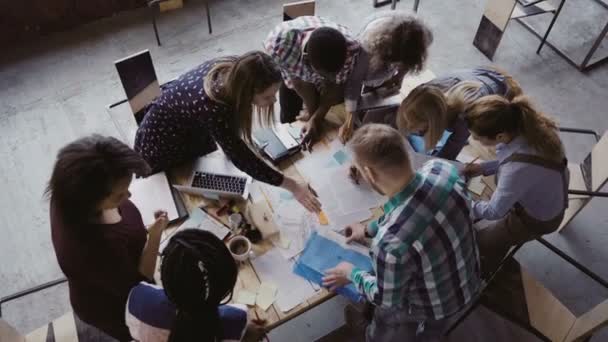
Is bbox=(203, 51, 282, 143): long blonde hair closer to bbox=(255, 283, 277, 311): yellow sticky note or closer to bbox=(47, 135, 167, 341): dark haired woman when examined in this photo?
bbox=(47, 135, 167, 341): dark haired woman

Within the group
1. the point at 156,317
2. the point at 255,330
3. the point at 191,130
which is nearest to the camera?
the point at 156,317

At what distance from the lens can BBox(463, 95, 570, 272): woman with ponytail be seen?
6.00ft

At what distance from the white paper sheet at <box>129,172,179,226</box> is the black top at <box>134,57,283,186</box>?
0.07 m

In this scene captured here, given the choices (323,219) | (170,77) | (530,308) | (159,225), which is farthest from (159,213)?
(170,77)

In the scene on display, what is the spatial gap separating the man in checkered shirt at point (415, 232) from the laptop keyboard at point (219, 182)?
2.11ft

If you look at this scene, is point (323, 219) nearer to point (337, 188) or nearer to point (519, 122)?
point (337, 188)

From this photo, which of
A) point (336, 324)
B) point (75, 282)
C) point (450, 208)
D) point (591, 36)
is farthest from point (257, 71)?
point (591, 36)

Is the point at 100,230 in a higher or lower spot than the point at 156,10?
higher

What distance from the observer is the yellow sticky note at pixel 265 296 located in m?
1.73

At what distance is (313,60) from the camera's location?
2.05 metres

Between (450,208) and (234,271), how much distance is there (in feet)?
2.39

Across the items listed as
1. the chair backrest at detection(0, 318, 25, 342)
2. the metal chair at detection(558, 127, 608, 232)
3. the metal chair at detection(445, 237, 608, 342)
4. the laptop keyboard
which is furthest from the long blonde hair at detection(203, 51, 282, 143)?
the metal chair at detection(558, 127, 608, 232)

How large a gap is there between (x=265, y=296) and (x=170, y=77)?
2430 millimetres

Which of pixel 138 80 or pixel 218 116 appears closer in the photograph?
pixel 218 116
